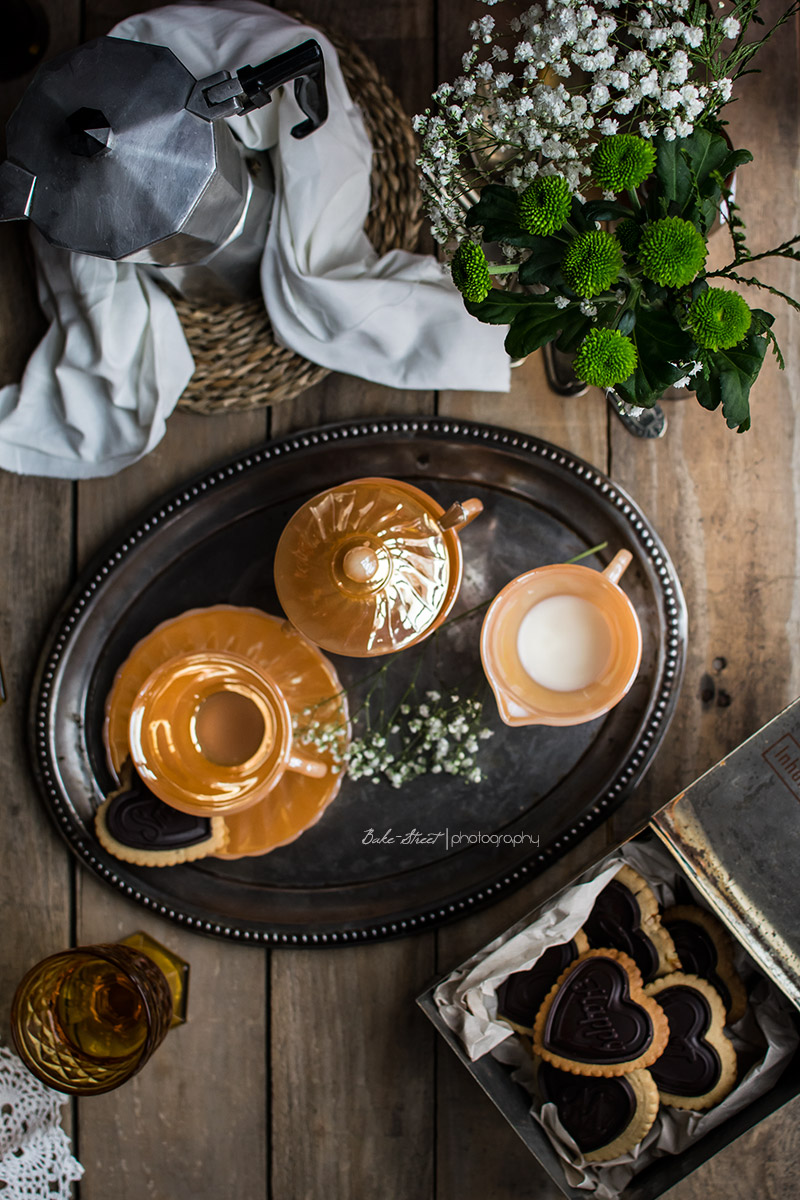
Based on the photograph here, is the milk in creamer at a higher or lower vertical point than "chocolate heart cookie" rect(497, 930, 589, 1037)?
higher

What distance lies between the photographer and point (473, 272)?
53cm

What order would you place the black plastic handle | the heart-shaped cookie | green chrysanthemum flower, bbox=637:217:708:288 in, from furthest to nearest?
1. the heart-shaped cookie
2. the black plastic handle
3. green chrysanthemum flower, bbox=637:217:708:288

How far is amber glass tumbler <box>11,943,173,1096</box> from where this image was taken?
78 centimetres

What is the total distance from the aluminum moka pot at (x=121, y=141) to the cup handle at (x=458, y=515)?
0.32 meters

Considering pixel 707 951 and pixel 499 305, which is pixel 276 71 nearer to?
pixel 499 305

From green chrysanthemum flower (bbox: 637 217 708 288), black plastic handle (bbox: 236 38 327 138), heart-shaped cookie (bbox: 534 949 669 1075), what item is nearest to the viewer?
green chrysanthemum flower (bbox: 637 217 708 288)

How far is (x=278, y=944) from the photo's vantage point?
0.86 metres

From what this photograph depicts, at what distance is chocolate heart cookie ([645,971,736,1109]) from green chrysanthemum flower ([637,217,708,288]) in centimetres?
62

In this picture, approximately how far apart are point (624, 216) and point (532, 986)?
2.14 feet

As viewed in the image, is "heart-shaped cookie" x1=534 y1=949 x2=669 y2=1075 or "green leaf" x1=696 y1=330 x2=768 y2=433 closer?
"green leaf" x1=696 y1=330 x2=768 y2=433

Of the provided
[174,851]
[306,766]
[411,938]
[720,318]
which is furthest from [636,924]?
[720,318]

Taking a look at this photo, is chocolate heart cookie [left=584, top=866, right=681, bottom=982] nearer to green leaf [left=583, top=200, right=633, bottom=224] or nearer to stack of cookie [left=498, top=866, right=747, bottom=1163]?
stack of cookie [left=498, top=866, right=747, bottom=1163]

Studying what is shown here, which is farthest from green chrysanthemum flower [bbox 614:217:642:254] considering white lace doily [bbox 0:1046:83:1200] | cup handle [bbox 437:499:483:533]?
white lace doily [bbox 0:1046:83:1200]

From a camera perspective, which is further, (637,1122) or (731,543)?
(731,543)
